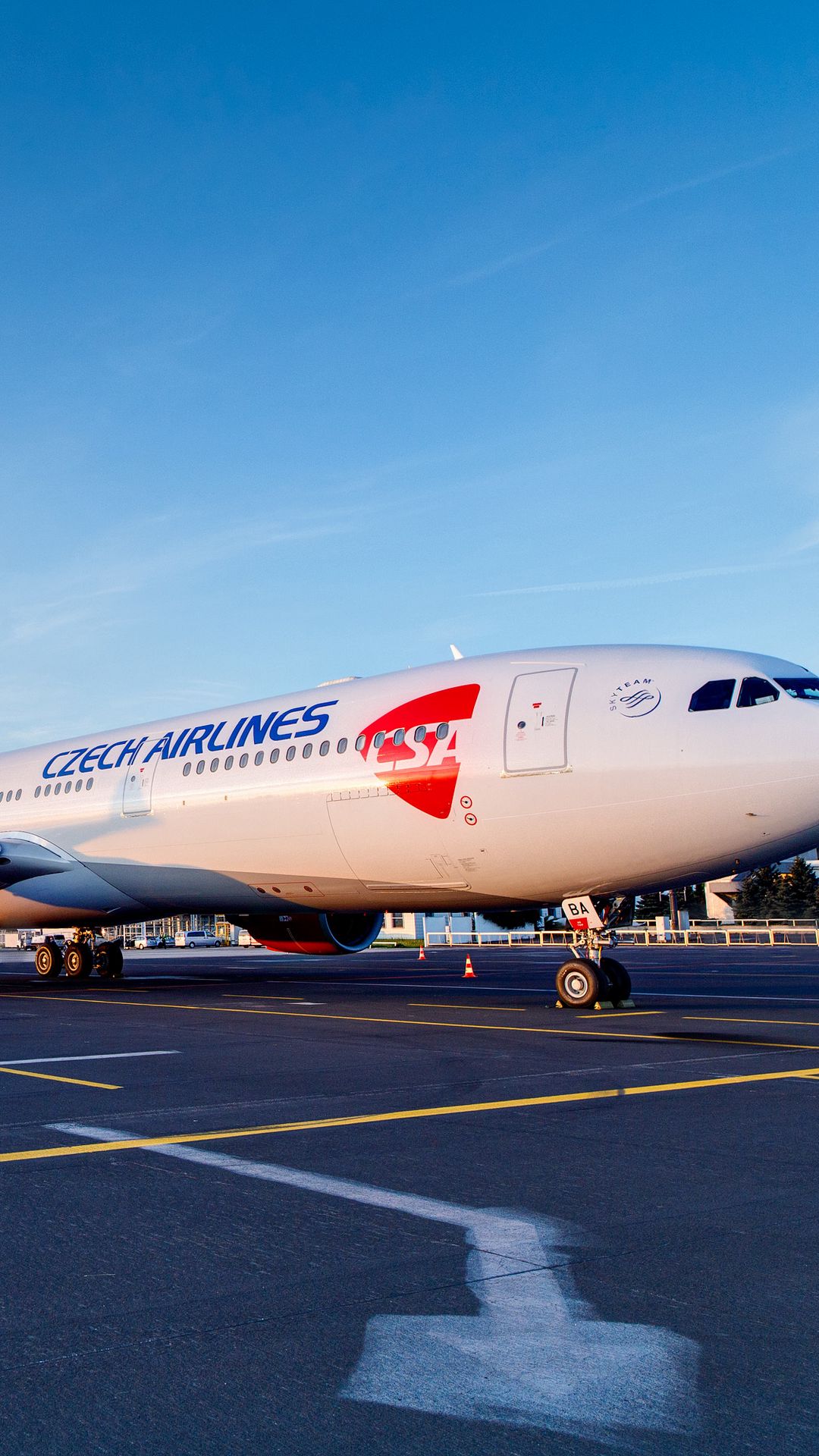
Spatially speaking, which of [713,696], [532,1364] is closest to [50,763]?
[713,696]

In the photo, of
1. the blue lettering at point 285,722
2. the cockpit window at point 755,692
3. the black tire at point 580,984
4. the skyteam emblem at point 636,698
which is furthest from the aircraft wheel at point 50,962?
the cockpit window at point 755,692

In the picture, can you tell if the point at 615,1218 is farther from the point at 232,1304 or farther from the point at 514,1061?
the point at 514,1061

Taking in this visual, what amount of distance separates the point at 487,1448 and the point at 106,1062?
884 cm

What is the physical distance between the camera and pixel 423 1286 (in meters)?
4.45

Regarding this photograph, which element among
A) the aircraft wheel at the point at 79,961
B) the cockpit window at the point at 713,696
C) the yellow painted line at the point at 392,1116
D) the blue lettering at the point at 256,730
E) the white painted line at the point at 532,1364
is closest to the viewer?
the white painted line at the point at 532,1364

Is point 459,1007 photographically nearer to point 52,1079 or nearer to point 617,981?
point 617,981

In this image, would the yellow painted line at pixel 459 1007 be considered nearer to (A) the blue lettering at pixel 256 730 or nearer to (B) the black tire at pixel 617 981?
(B) the black tire at pixel 617 981

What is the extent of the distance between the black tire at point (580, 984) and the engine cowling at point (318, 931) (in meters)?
5.53

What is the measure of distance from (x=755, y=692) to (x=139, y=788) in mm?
12189

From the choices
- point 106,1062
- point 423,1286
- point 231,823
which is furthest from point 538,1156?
point 231,823

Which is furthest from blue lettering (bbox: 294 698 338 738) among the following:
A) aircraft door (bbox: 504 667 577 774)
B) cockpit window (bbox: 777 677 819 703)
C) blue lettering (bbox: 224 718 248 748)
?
cockpit window (bbox: 777 677 819 703)

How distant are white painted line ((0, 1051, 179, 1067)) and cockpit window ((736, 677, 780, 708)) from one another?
7884mm

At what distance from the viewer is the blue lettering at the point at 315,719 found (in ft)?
63.5

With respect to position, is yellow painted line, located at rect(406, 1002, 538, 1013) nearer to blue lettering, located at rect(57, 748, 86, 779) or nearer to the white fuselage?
the white fuselage
